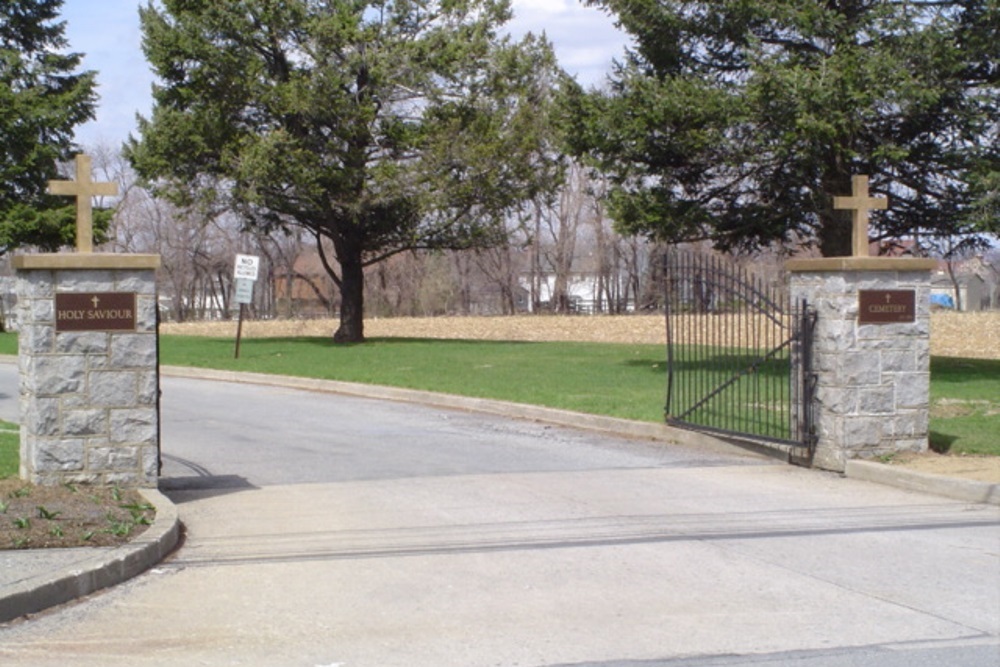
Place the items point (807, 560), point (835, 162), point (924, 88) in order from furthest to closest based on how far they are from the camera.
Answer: point (835, 162) < point (924, 88) < point (807, 560)

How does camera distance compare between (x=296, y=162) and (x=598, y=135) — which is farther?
(x=296, y=162)

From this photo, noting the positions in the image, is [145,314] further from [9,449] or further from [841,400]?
[841,400]

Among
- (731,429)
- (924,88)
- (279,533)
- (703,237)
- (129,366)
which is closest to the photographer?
(279,533)

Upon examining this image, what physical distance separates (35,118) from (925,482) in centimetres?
3688

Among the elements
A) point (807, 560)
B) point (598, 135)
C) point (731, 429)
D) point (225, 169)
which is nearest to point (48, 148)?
point (225, 169)

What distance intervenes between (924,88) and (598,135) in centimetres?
584

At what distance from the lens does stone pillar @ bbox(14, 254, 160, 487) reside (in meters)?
10.1

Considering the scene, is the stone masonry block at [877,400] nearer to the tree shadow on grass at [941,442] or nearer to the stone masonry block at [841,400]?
the stone masonry block at [841,400]

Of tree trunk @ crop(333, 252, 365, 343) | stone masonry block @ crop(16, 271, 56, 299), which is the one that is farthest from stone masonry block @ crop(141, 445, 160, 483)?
tree trunk @ crop(333, 252, 365, 343)

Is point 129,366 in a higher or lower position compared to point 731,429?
higher

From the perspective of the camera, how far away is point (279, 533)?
946 cm

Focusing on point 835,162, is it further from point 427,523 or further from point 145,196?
point 145,196

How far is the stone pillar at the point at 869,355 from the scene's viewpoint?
12516 mm

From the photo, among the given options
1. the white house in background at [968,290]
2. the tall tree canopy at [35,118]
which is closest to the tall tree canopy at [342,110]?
the tall tree canopy at [35,118]
